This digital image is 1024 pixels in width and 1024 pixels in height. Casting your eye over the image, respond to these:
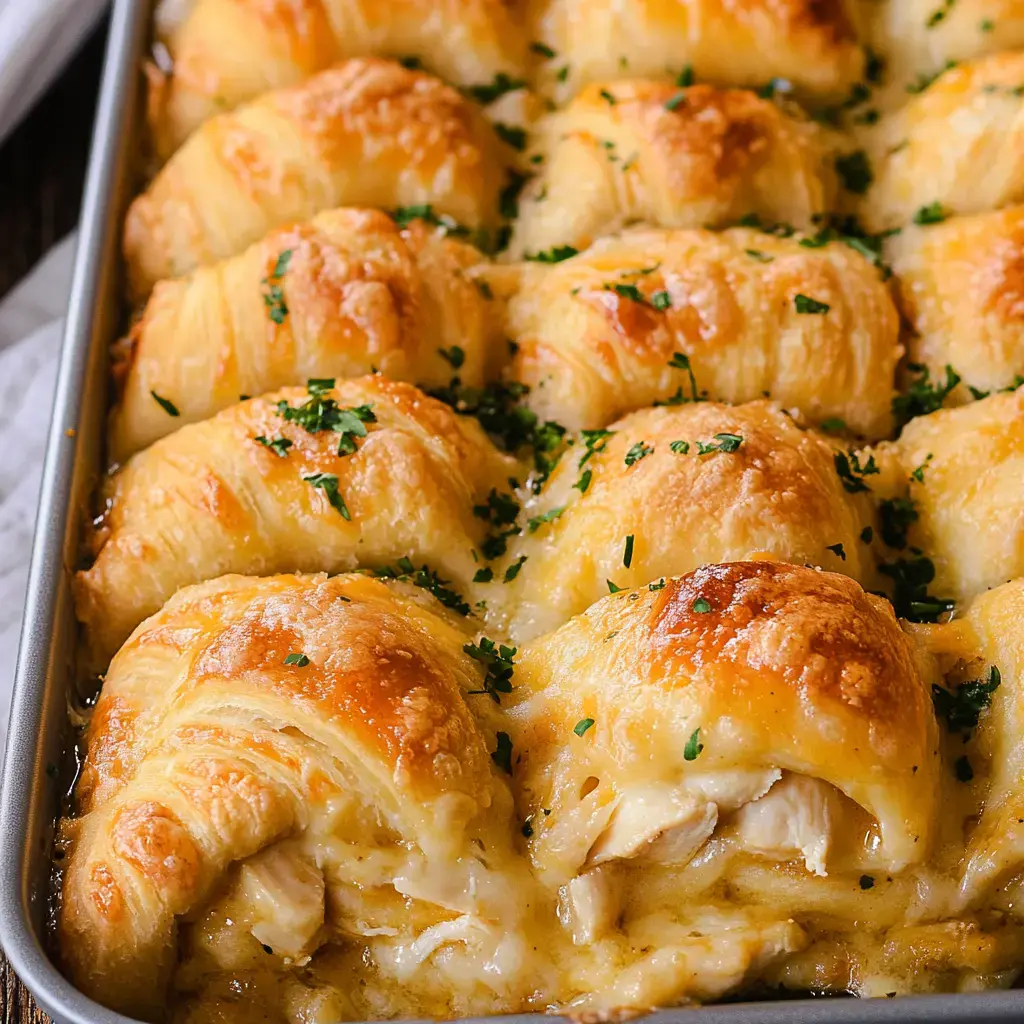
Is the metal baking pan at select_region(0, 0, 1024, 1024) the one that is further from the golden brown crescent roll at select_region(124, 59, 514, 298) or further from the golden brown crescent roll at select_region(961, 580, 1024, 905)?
the golden brown crescent roll at select_region(961, 580, 1024, 905)

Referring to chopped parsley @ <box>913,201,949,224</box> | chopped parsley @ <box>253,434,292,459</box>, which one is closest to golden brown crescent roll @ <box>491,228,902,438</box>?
chopped parsley @ <box>913,201,949,224</box>

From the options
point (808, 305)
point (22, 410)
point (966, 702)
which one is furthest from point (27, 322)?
point (966, 702)

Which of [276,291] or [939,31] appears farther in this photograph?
[939,31]

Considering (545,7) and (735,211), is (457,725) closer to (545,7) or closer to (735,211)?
(735,211)

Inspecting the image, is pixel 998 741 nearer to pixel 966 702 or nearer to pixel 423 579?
pixel 966 702

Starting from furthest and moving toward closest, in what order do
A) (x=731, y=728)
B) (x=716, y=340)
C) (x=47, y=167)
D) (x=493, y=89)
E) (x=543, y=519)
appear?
(x=47, y=167) → (x=493, y=89) → (x=716, y=340) → (x=543, y=519) → (x=731, y=728)

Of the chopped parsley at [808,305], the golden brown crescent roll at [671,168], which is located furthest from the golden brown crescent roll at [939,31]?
the chopped parsley at [808,305]

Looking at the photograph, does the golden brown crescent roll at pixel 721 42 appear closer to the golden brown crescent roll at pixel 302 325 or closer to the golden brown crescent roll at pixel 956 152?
the golden brown crescent roll at pixel 956 152
